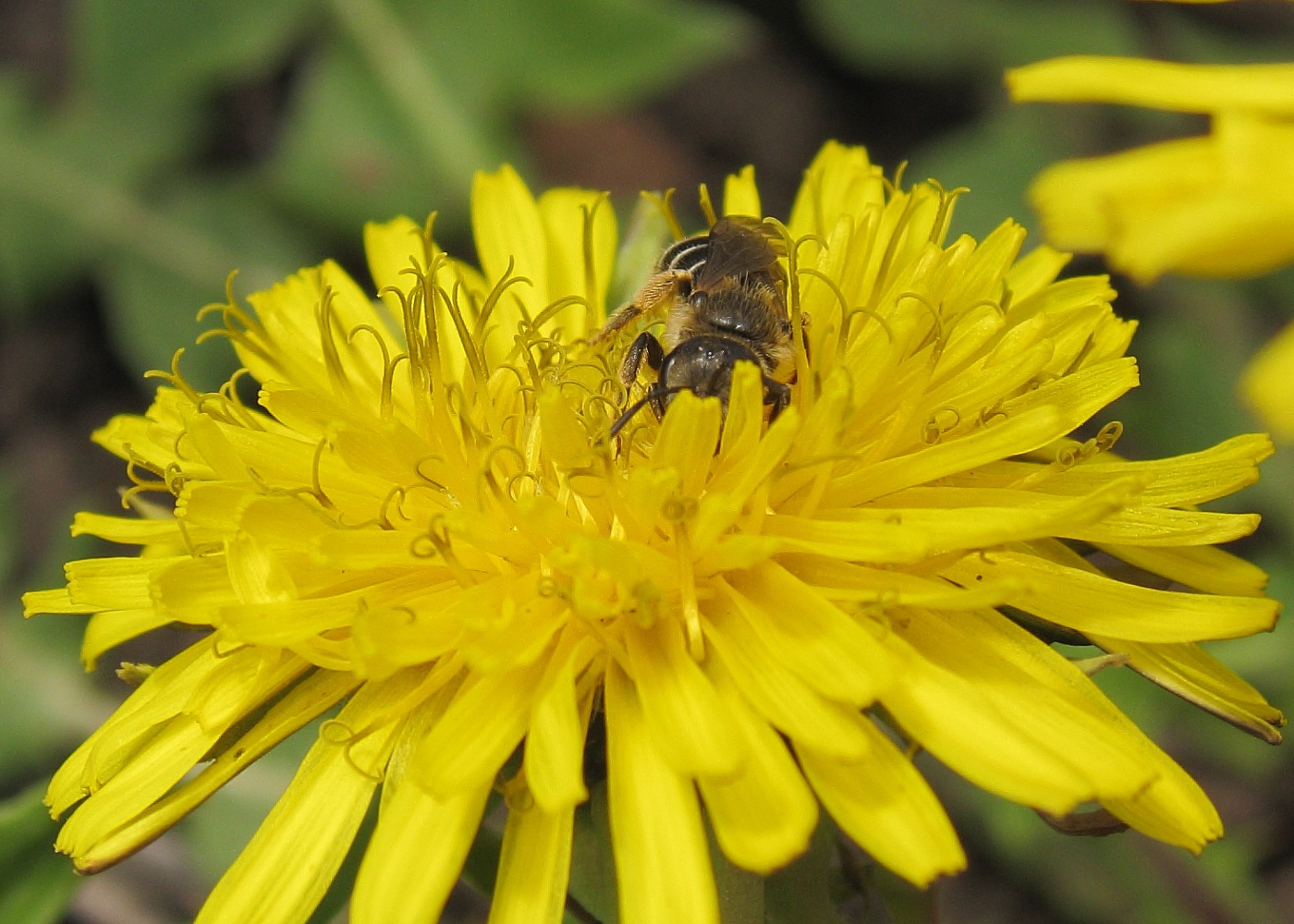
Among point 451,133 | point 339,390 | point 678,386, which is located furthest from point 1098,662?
point 451,133

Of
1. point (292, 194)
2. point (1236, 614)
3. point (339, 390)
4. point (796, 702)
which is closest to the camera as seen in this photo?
point (796, 702)

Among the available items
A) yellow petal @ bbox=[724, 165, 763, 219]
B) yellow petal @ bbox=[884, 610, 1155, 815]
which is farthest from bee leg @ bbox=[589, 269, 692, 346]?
yellow petal @ bbox=[884, 610, 1155, 815]

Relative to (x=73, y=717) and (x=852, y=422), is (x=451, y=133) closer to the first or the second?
(x=73, y=717)

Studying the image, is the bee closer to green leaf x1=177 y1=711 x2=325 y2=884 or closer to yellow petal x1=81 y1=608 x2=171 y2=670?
yellow petal x1=81 y1=608 x2=171 y2=670

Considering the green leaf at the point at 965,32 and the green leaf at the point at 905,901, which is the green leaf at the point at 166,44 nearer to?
the green leaf at the point at 965,32

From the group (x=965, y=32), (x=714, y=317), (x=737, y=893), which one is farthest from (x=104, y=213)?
(x=737, y=893)
